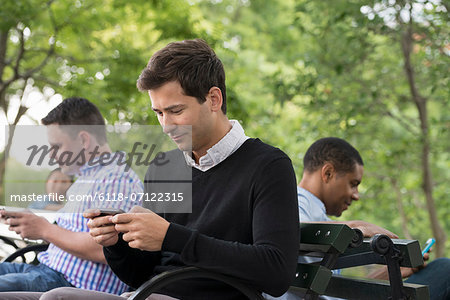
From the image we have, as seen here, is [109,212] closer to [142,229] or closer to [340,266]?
[142,229]

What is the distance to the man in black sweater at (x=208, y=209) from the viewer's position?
202 cm

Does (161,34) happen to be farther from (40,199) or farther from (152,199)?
(152,199)

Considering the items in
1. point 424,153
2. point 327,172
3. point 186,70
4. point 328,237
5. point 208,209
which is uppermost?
point 186,70

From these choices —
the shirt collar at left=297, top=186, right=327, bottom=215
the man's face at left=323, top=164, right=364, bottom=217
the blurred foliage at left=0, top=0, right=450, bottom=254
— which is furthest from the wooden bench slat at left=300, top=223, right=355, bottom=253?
the blurred foliage at left=0, top=0, right=450, bottom=254

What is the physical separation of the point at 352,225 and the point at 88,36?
5.39 m

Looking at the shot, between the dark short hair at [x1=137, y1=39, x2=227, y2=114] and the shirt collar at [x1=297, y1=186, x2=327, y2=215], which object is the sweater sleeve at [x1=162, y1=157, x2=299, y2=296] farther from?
the shirt collar at [x1=297, y1=186, x2=327, y2=215]

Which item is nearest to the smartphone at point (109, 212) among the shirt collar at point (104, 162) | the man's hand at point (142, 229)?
the man's hand at point (142, 229)

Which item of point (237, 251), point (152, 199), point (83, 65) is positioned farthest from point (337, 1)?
point (237, 251)

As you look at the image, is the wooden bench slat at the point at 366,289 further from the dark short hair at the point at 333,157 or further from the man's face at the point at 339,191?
the dark short hair at the point at 333,157

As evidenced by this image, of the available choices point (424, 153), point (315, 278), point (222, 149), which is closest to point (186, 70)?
point (222, 149)

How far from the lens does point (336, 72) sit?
5.79 m

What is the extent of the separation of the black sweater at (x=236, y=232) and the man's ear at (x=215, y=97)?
7.2 inches

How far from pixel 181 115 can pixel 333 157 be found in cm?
143

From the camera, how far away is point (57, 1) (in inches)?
264
